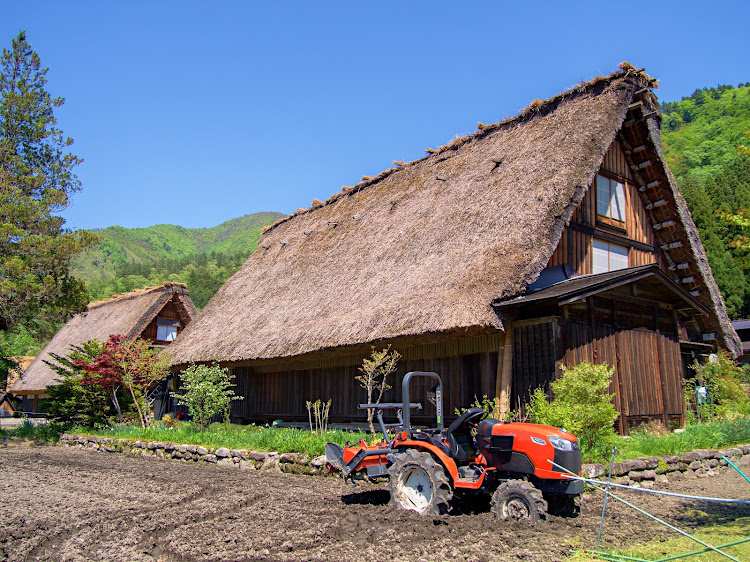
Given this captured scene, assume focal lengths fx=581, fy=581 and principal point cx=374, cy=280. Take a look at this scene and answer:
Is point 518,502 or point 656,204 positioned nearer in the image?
point 518,502

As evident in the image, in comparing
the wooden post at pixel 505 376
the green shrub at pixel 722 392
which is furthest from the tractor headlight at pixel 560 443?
the green shrub at pixel 722 392

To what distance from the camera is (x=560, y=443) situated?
20.2 ft

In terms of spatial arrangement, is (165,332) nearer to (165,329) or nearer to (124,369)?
(165,329)

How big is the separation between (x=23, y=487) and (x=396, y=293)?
25.3ft

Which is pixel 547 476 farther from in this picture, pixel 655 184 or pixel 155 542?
pixel 655 184

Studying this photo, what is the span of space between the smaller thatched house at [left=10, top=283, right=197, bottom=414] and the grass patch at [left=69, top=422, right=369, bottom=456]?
431 inches

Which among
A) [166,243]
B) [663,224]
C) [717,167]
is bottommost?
[663,224]

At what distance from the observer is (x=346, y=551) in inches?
206

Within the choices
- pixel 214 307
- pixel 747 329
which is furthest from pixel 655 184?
pixel 747 329

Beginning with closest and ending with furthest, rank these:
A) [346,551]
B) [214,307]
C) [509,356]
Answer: [346,551], [509,356], [214,307]

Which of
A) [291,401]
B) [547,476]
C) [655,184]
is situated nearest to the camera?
[547,476]

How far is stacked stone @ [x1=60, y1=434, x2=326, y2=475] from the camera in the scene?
10.5 meters

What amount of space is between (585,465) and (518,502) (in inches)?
91.5

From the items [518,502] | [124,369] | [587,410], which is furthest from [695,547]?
[124,369]
